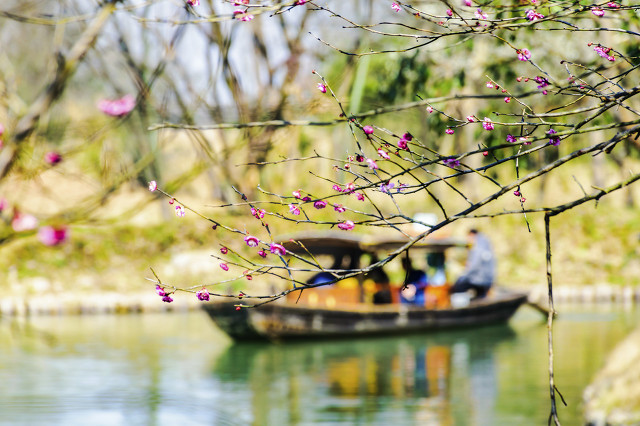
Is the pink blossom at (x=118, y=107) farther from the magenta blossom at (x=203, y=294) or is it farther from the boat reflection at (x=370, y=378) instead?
the boat reflection at (x=370, y=378)

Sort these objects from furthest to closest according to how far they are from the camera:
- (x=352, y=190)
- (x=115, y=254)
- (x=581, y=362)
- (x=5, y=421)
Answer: (x=115, y=254) < (x=581, y=362) < (x=5, y=421) < (x=352, y=190)

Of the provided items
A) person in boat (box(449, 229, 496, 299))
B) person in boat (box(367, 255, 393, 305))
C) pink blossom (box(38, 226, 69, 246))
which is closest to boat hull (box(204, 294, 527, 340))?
person in boat (box(449, 229, 496, 299))

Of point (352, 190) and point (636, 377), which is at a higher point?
point (352, 190)

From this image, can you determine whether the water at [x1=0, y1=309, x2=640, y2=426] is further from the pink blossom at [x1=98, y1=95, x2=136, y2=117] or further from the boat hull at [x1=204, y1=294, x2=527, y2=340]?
the pink blossom at [x1=98, y1=95, x2=136, y2=117]

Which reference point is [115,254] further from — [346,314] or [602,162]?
[602,162]

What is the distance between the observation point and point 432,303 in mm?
16719

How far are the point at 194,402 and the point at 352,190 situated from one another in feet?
25.8

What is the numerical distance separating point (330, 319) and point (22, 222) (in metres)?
12.9

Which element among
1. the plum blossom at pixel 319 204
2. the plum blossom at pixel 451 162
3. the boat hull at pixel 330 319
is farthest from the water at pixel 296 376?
the plum blossom at pixel 451 162

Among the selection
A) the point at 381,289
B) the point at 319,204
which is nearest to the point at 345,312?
the point at 381,289

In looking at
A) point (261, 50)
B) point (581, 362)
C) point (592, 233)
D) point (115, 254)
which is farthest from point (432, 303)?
point (261, 50)

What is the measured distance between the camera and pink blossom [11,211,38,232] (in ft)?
7.59

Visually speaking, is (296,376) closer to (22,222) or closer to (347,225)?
(347,225)

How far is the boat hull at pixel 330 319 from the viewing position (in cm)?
1470
